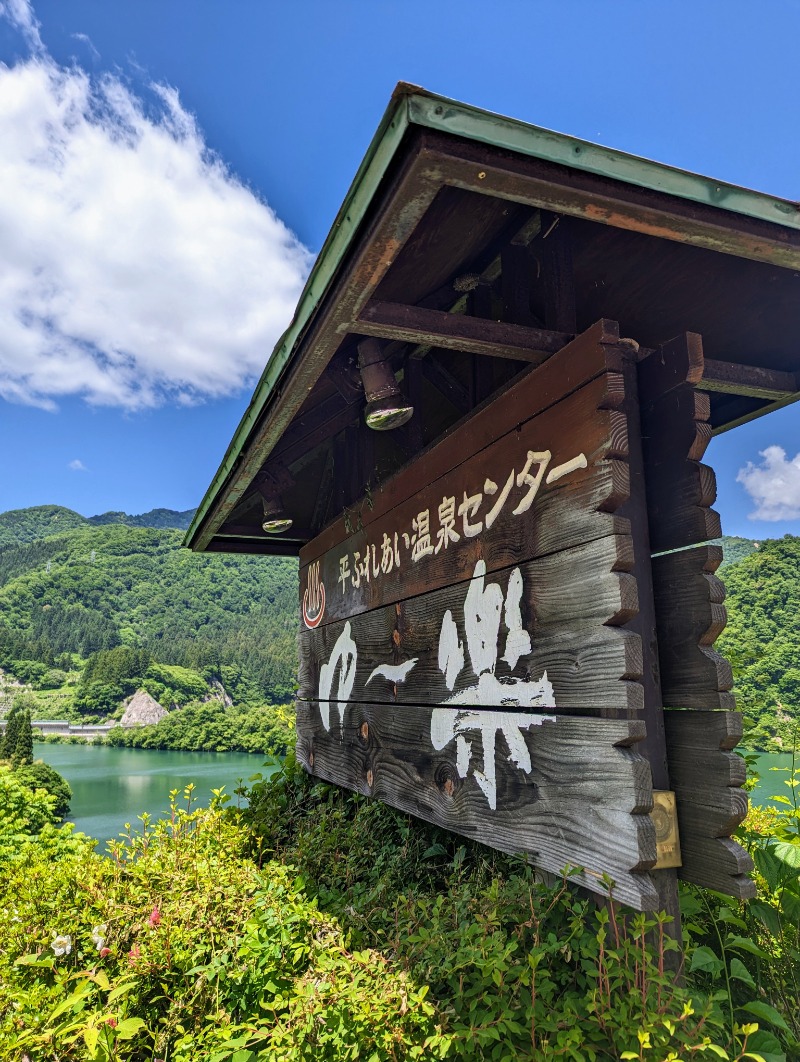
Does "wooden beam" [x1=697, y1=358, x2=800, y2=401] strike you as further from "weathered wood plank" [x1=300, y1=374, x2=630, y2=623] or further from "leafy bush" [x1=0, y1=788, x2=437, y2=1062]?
"leafy bush" [x1=0, y1=788, x2=437, y2=1062]

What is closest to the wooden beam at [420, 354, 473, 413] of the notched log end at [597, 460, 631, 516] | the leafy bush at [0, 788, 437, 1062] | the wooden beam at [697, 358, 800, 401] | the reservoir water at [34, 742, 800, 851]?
the wooden beam at [697, 358, 800, 401]

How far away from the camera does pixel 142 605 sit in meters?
91.8

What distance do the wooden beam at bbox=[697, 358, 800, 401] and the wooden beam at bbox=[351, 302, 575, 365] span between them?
2.94 ft

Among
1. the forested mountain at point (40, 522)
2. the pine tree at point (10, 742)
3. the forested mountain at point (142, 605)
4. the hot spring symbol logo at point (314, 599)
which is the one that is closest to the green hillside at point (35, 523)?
the forested mountain at point (40, 522)

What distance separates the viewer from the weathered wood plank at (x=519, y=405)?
2.06 metres

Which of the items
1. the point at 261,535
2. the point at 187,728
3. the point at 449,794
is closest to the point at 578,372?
the point at 449,794

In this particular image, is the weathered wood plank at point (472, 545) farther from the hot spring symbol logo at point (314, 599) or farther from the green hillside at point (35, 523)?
the green hillside at point (35, 523)

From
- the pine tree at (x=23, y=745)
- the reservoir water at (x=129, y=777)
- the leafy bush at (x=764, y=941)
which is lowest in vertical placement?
the reservoir water at (x=129, y=777)

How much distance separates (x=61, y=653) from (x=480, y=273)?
91.6 m

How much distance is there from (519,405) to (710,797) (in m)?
1.47

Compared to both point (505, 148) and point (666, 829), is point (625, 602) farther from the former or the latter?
point (505, 148)

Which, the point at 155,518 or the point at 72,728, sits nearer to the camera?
the point at 72,728

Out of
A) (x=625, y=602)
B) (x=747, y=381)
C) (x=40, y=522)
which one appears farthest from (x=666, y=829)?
(x=40, y=522)

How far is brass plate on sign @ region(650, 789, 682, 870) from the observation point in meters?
1.91
